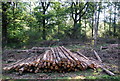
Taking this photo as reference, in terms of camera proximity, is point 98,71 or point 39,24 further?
point 39,24

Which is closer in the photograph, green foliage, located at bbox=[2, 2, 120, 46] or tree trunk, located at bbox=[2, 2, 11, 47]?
tree trunk, located at bbox=[2, 2, 11, 47]

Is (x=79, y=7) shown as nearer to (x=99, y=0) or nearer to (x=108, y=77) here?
(x=99, y=0)

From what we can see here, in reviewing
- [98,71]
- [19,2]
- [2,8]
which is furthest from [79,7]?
[98,71]

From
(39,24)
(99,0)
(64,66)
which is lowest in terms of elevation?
(64,66)

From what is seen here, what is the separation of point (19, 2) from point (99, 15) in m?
14.8

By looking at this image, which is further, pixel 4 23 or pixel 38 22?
pixel 38 22

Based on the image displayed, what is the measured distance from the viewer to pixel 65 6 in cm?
1922

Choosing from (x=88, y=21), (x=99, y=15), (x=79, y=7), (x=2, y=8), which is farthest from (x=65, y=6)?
(x=2, y=8)

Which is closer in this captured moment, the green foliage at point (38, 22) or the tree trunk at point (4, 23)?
the tree trunk at point (4, 23)

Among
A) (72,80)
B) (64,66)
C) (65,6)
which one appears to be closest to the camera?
(72,80)

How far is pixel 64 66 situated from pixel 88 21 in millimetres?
18134

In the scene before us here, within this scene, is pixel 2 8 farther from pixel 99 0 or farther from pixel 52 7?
pixel 99 0

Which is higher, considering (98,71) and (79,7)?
(79,7)

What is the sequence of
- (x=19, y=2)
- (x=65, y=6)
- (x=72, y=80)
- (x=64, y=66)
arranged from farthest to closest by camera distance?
(x=65, y=6)
(x=19, y=2)
(x=64, y=66)
(x=72, y=80)
